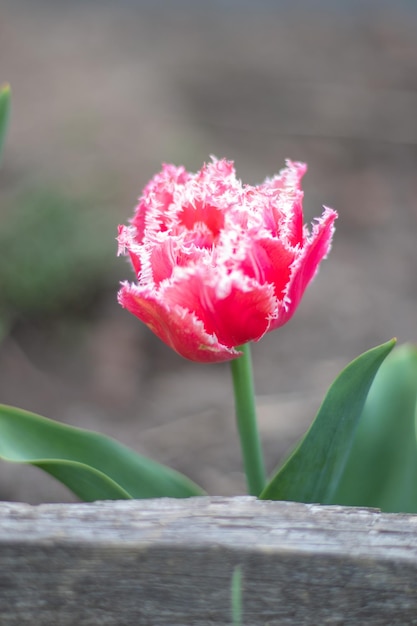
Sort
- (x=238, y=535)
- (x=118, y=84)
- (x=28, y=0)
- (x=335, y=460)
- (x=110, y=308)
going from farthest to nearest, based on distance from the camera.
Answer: (x=28, y=0)
(x=118, y=84)
(x=110, y=308)
(x=335, y=460)
(x=238, y=535)

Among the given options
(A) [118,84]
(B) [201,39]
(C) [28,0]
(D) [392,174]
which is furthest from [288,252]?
(C) [28,0]

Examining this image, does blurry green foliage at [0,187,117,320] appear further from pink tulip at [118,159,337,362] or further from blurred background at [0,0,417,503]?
pink tulip at [118,159,337,362]

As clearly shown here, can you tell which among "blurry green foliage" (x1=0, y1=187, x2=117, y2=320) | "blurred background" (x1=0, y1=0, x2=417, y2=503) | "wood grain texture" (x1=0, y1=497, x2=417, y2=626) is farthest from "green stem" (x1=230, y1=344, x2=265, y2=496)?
"blurry green foliage" (x1=0, y1=187, x2=117, y2=320)

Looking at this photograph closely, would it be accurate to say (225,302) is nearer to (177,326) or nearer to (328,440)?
(177,326)

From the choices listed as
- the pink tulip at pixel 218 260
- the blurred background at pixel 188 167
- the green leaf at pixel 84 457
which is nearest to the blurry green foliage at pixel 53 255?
the blurred background at pixel 188 167

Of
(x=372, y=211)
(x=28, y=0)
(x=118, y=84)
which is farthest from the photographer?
(x=28, y=0)

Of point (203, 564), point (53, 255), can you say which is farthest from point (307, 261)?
point (53, 255)

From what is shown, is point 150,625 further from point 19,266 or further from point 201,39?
point 201,39
